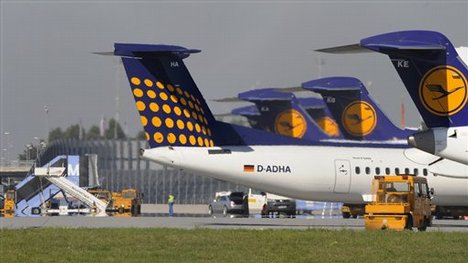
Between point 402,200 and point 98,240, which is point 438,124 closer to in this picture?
point 402,200

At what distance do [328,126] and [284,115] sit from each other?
429cm

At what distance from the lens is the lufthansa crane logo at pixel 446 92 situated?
40.2 m

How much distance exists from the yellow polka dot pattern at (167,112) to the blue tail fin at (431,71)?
9.04 metres

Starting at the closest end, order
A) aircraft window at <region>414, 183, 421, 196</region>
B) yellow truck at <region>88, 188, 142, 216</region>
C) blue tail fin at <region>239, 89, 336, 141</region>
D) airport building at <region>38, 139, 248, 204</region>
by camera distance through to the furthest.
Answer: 1. aircraft window at <region>414, 183, 421, 196</region>
2. yellow truck at <region>88, 188, 142, 216</region>
3. blue tail fin at <region>239, 89, 336, 141</region>
4. airport building at <region>38, 139, 248, 204</region>

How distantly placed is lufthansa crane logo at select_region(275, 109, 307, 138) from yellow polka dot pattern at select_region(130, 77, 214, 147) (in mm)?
26152

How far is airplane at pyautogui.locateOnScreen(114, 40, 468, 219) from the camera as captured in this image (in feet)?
149

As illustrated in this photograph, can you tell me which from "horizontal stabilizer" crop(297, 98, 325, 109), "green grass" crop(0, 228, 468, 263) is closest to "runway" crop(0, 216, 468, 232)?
"green grass" crop(0, 228, 468, 263)

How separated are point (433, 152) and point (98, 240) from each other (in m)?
14.4

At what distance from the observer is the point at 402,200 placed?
40.8 m

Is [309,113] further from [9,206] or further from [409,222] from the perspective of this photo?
[409,222]

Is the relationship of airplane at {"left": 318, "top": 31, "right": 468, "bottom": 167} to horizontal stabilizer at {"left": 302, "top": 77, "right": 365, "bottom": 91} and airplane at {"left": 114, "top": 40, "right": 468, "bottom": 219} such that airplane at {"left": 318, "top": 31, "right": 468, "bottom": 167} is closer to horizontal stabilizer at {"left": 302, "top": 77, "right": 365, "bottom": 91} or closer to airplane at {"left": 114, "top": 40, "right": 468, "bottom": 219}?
airplane at {"left": 114, "top": 40, "right": 468, "bottom": 219}

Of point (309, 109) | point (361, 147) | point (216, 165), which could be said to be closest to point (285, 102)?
point (309, 109)

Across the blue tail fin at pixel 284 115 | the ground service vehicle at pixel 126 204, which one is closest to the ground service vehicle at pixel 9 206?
the ground service vehicle at pixel 126 204

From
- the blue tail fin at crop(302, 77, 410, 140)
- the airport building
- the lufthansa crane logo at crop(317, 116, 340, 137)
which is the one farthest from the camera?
the airport building
